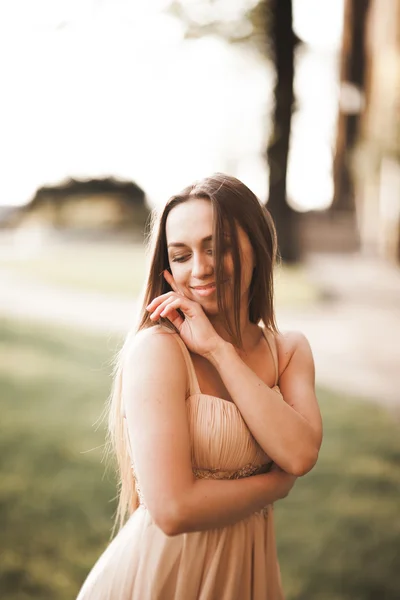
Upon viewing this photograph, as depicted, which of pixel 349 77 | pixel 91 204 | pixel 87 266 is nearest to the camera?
pixel 87 266

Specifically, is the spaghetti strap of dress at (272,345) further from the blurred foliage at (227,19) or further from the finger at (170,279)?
the blurred foliage at (227,19)

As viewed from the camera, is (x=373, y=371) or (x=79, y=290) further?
(x=79, y=290)

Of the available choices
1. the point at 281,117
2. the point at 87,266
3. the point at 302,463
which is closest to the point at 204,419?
the point at 302,463

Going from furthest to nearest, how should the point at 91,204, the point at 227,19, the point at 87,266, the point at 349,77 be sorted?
the point at 349,77
the point at 91,204
the point at 87,266
the point at 227,19

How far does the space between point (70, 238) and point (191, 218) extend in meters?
10.3

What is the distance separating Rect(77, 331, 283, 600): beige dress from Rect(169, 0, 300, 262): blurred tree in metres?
9.25

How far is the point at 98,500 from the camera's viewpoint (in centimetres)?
354

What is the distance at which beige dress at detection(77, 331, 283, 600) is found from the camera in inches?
47.0

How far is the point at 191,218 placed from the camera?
4.07 ft

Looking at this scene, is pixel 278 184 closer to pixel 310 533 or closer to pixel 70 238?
pixel 70 238

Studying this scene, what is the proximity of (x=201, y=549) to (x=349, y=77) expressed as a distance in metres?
17.2

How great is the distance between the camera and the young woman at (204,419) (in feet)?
3.71

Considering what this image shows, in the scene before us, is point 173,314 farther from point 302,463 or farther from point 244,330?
point 302,463

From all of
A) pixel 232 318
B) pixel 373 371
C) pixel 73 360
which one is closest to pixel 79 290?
pixel 73 360
